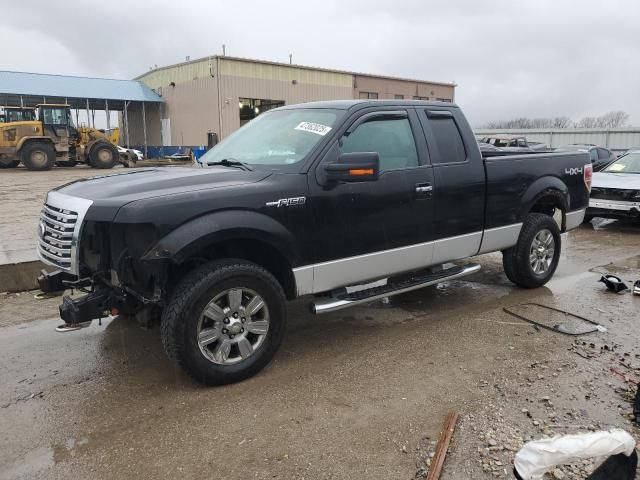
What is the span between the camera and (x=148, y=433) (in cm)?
303

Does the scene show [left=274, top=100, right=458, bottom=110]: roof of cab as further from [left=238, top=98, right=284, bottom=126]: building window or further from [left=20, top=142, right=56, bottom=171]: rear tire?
[left=238, top=98, right=284, bottom=126]: building window

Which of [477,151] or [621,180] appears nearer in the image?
[477,151]

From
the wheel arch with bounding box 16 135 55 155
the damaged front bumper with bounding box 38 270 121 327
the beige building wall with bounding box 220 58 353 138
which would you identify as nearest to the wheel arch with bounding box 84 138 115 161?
the wheel arch with bounding box 16 135 55 155

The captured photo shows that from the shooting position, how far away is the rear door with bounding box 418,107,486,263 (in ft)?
15.1

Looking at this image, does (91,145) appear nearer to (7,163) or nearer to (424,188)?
(7,163)

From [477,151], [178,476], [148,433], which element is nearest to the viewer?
[178,476]

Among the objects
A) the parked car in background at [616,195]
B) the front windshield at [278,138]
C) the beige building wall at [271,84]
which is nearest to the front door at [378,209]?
the front windshield at [278,138]

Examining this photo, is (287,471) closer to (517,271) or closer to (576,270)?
(517,271)

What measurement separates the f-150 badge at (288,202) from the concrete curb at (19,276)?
371 centimetres

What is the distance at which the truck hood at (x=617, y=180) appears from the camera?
30.9 feet

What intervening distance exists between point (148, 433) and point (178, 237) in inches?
47.1

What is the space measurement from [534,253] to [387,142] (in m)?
2.48

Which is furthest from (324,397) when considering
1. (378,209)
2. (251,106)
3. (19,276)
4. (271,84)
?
(271,84)

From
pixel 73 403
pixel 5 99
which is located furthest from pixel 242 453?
pixel 5 99
